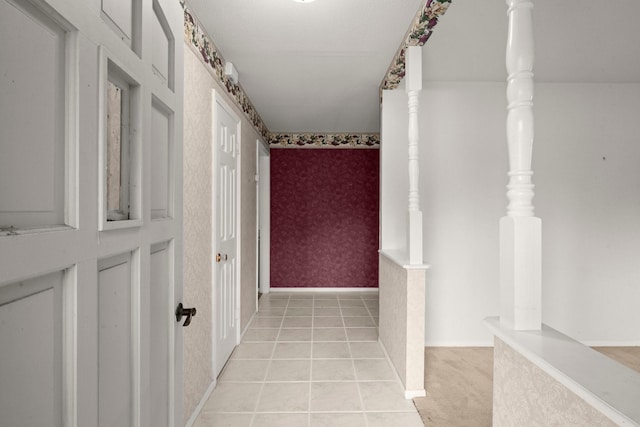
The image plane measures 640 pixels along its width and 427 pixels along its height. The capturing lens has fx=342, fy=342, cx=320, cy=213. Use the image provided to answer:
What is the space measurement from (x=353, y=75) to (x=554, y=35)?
1.47 metres

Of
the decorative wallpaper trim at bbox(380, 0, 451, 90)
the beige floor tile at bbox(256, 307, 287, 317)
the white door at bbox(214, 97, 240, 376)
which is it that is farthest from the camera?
the beige floor tile at bbox(256, 307, 287, 317)

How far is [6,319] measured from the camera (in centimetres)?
46

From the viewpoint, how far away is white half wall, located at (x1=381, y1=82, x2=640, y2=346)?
3.22 meters

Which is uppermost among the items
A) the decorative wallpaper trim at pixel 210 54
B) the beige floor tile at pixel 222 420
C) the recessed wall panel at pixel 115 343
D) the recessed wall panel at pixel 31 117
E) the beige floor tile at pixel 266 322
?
the decorative wallpaper trim at pixel 210 54

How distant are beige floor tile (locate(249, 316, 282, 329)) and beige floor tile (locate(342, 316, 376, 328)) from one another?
0.78 metres

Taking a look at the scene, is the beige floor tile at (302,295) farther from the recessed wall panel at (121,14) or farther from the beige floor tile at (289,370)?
the recessed wall panel at (121,14)

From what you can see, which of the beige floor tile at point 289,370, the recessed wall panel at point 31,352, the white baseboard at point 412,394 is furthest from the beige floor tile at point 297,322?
the recessed wall panel at point 31,352

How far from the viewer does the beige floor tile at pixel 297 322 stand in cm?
383

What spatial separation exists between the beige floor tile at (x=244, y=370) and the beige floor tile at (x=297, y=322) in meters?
0.93

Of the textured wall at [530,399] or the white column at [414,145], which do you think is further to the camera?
the white column at [414,145]

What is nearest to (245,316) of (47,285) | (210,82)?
(210,82)

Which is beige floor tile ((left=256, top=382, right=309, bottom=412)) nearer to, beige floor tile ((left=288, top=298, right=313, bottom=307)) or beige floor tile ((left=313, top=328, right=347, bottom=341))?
beige floor tile ((left=313, top=328, right=347, bottom=341))

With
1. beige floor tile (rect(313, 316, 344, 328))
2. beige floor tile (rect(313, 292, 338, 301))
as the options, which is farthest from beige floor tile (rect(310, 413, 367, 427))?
beige floor tile (rect(313, 292, 338, 301))

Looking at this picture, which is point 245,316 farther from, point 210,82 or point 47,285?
point 47,285
